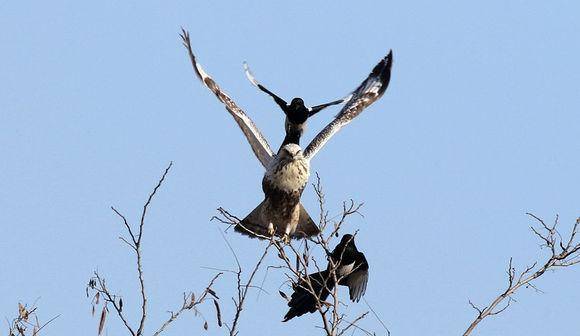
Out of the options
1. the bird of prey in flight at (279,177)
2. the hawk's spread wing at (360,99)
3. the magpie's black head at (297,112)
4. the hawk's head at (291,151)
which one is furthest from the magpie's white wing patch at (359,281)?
the hawk's spread wing at (360,99)

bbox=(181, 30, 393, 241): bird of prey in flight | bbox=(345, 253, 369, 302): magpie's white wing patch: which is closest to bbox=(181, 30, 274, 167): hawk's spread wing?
bbox=(181, 30, 393, 241): bird of prey in flight

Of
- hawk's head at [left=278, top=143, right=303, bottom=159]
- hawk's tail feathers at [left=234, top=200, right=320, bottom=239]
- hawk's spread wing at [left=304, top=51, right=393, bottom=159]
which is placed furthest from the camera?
hawk's spread wing at [left=304, top=51, right=393, bottom=159]

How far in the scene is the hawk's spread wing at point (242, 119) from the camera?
8.88 m

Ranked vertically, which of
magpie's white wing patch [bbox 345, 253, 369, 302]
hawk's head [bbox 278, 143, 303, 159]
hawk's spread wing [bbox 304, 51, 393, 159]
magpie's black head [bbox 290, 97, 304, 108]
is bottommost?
magpie's white wing patch [bbox 345, 253, 369, 302]

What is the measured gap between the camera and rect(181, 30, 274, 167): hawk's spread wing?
8.88 metres

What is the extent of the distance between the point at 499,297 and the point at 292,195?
3.07 meters

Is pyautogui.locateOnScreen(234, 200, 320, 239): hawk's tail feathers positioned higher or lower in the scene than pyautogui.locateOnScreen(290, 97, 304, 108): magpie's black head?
lower

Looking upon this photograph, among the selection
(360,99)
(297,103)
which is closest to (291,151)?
(297,103)

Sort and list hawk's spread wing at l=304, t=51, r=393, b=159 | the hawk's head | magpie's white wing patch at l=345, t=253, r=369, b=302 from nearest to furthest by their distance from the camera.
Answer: magpie's white wing patch at l=345, t=253, r=369, b=302, the hawk's head, hawk's spread wing at l=304, t=51, r=393, b=159

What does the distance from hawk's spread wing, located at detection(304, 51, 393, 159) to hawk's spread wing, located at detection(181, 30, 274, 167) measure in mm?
338

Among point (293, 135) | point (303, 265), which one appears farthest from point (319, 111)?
point (303, 265)

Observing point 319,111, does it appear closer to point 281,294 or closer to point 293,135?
point 293,135

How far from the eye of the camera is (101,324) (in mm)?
5605

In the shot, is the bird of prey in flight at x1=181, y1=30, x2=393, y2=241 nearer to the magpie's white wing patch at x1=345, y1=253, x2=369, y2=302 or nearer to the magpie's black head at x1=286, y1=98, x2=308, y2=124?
the magpie's black head at x1=286, y1=98, x2=308, y2=124
